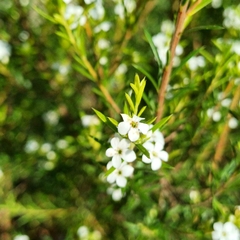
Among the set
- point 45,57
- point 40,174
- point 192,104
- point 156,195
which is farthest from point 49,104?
point 192,104

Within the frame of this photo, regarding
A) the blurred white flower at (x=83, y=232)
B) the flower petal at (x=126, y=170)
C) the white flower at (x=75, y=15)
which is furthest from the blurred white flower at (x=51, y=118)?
the flower petal at (x=126, y=170)

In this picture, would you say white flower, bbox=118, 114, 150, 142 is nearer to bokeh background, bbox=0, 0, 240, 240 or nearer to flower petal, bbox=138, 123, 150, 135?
flower petal, bbox=138, 123, 150, 135

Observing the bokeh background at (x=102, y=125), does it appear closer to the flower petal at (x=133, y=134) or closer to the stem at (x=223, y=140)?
the stem at (x=223, y=140)

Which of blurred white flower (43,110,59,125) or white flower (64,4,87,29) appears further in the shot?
blurred white flower (43,110,59,125)

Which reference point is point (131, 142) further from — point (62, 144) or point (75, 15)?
point (62, 144)

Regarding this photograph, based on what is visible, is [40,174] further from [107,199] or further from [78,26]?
[78,26]

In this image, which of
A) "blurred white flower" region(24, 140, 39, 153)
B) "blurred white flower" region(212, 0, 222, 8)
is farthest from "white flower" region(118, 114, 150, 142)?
"blurred white flower" region(212, 0, 222, 8)

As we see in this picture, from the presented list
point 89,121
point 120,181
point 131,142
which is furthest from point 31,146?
point 131,142
